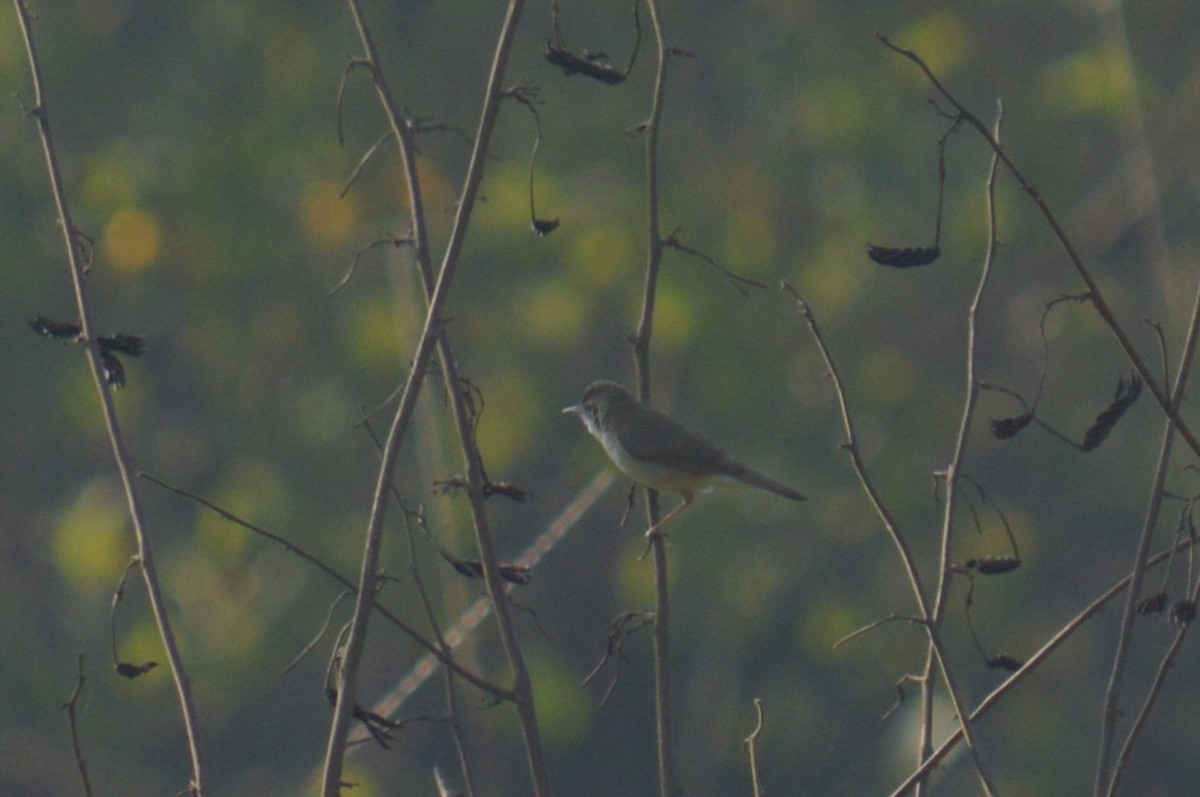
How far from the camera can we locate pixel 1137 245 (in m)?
14.4

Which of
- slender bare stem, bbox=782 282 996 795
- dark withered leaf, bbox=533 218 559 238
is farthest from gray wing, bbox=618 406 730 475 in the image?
slender bare stem, bbox=782 282 996 795

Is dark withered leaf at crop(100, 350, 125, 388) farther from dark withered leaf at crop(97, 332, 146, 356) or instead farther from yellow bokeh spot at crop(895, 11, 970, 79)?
yellow bokeh spot at crop(895, 11, 970, 79)

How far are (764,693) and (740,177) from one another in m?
4.39

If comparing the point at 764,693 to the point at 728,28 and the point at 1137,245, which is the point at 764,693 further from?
the point at 728,28

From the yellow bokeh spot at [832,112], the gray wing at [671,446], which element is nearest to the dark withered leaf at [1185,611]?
the gray wing at [671,446]

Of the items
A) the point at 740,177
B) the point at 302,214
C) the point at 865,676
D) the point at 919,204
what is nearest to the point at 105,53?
the point at 302,214

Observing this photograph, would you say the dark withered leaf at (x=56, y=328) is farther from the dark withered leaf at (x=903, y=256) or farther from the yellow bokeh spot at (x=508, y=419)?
the yellow bokeh spot at (x=508, y=419)

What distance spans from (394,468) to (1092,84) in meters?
12.6

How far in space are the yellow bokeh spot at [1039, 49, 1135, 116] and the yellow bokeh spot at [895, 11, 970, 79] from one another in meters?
0.79

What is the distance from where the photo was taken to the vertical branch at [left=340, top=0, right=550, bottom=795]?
8.17 feet

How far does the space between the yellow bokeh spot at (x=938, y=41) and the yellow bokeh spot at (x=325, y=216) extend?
4488 millimetres

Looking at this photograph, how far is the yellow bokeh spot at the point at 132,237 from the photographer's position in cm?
1403

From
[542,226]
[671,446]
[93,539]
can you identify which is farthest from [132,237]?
[542,226]

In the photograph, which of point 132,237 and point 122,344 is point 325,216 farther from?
point 122,344
